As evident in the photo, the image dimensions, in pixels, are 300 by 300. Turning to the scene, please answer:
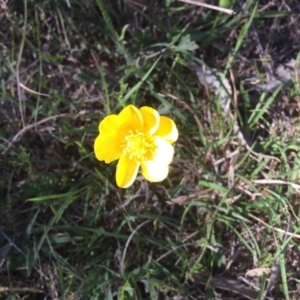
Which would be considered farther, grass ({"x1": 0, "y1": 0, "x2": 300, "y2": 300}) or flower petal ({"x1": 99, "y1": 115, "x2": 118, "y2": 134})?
grass ({"x1": 0, "y1": 0, "x2": 300, "y2": 300})

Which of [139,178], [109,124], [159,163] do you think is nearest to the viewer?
[109,124]

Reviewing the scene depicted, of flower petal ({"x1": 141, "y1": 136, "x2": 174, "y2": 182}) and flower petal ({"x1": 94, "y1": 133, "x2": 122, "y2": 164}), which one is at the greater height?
flower petal ({"x1": 94, "y1": 133, "x2": 122, "y2": 164})

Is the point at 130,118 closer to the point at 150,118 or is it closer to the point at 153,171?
the point at 150,118

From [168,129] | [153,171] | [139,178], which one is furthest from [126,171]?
[139,178]

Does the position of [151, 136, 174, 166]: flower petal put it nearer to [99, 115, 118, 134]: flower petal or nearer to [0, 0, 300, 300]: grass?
[99, 115, 118, 134]: flower petal

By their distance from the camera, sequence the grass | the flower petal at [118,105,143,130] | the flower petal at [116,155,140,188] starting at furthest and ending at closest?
the grass
the flower petal at [116,155,140,188]
the flower petal at [118,105,143,130]

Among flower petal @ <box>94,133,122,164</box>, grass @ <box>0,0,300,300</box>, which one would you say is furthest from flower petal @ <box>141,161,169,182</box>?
grass @ <box>0,0,300,300</box>

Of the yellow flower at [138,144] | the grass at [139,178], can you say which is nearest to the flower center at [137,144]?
the yellow flower at [138,144]
